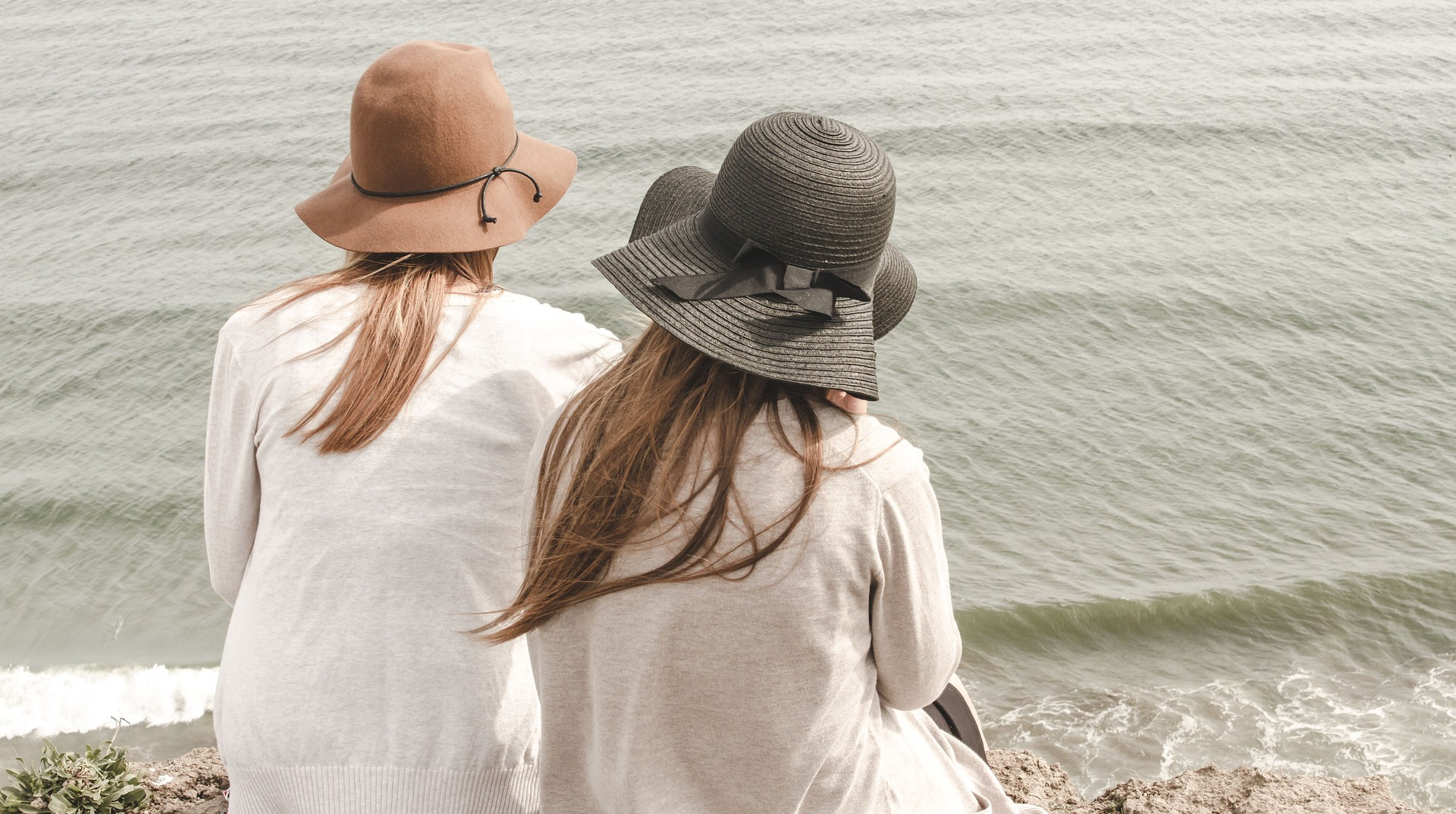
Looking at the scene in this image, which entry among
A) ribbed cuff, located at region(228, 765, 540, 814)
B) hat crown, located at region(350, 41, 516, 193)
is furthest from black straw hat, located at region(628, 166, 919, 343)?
ribbed cuff, located at region(228, 765, 540, 814)

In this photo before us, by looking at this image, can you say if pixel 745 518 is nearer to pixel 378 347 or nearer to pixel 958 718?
pixel 378 347

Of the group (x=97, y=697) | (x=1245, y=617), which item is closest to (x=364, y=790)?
(x=97, y=697)

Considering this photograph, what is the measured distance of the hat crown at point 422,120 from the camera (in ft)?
7.31

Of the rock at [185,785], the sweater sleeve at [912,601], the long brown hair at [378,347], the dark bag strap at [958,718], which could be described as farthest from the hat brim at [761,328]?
the rock at [185,785]

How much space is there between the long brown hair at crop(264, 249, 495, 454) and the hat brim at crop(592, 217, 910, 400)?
1.38 feet

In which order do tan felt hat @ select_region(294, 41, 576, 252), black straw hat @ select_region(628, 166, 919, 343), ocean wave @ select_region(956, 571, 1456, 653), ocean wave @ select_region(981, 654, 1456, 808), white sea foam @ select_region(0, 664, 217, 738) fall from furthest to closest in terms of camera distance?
ocean wave @ select_region(956, 571, 1456, 653) → white sea foam @ select_region(0, 664, 217, 738) → ocean wave @ select_region(981, 654, 1456, 808) → black straw hat @ select_region(628, 166, 919, 343) → tan felt hat @ select_region(294, 41, 576, 252)

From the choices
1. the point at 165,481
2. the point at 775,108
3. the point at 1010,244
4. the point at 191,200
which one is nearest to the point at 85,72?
the point at 191,200

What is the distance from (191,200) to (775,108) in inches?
274

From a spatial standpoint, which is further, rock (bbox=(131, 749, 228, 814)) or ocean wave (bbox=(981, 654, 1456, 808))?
ocean wave (bbox=(981, 654, 1456, 808))

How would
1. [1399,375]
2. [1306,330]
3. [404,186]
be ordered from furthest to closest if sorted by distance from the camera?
1. [1306,330]
2. [1399,375]
3. [404,186]

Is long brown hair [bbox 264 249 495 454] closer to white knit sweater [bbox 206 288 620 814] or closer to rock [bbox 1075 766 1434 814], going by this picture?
white knit sweater [bbox 206 288 620 814]

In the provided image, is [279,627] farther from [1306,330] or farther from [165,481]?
[1306,330]

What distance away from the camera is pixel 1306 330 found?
9406 millimetres

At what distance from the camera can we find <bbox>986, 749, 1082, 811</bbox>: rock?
402 centimetres
